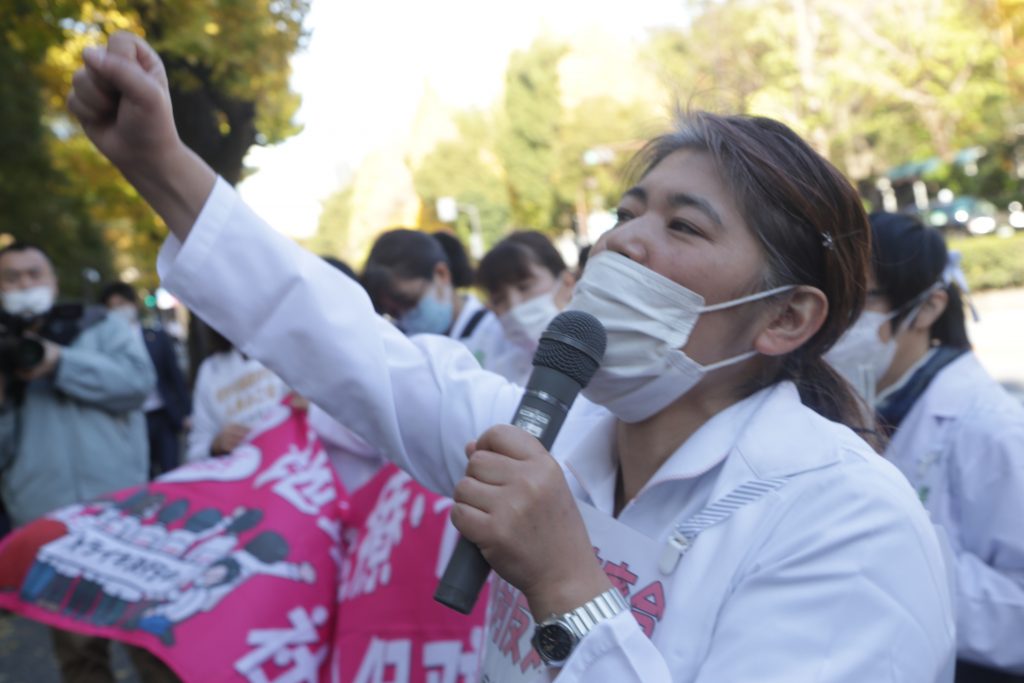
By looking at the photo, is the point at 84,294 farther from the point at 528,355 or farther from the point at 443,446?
the point at 443,446

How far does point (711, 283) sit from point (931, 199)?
42.0m

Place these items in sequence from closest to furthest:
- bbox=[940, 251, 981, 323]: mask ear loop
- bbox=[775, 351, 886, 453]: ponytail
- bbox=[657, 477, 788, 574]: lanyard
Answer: bbox=[657, 477, 788, 574]: lanyard, bbox=[775, 351, 886, 453]: ponytail, bbox=[940, 251, 981, 323]: mask ear loop

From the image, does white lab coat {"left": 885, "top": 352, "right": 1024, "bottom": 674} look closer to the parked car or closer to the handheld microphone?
the handheld microphone

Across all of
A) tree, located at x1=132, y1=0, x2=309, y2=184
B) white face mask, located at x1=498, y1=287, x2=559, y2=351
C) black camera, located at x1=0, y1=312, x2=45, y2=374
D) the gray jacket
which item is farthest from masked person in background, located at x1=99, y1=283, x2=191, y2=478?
white face mask, located at x1=498, y1=287, x2=559, y2=351

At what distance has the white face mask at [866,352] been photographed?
2.69 meters

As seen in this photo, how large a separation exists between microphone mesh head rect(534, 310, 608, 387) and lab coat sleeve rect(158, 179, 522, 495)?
416 mm

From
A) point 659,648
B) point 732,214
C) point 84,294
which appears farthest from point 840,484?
point 84,294

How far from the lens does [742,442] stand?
1375mm

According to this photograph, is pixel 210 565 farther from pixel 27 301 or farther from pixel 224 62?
pixel 224 62

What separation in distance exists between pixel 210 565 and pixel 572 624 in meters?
2.08

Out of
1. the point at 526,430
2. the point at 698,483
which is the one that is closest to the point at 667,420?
the point at 698,483

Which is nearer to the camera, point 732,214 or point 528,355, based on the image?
point 732,214

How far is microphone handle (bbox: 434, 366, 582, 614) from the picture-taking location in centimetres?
115

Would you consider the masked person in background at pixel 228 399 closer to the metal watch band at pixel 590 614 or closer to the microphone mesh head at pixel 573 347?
the microphone mesh head at pixel 573 347
